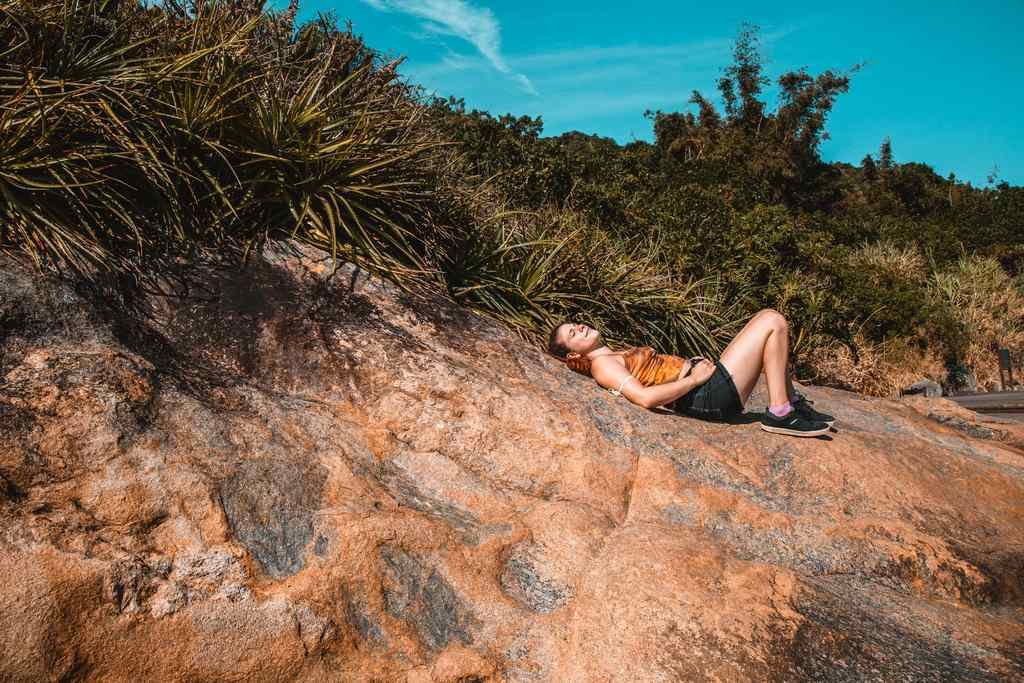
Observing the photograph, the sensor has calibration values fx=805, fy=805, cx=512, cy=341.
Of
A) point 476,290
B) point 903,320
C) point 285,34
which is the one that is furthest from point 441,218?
point 903,320

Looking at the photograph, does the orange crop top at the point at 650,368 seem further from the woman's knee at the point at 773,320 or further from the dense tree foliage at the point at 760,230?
the dense tree foliage at the point at 760,230

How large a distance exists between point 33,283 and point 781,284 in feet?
25.2

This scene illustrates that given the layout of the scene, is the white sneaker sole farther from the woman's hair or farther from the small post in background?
the small post in background

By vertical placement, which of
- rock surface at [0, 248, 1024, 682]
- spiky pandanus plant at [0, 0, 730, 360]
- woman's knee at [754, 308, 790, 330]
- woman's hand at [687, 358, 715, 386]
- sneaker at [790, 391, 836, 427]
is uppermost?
spiky pandanus plant at [0, 0, 730, 360]

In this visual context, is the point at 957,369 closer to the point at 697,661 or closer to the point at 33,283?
the point at 697,661

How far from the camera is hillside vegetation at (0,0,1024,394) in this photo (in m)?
4.07

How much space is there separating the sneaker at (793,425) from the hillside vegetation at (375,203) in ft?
6.34

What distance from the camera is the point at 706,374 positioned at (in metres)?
5.02

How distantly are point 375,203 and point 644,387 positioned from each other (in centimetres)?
206

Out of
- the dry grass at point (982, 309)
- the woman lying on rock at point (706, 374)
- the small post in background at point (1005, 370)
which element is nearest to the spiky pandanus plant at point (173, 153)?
the woman lying on rock at point (706, 374)

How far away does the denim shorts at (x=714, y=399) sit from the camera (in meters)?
5.07

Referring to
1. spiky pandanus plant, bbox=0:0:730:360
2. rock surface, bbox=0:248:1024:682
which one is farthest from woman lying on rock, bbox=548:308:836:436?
spiky pandanus plant, bbox=0:0:730:360

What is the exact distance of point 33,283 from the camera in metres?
3.46

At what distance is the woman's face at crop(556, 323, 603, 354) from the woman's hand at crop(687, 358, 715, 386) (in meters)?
0.67
